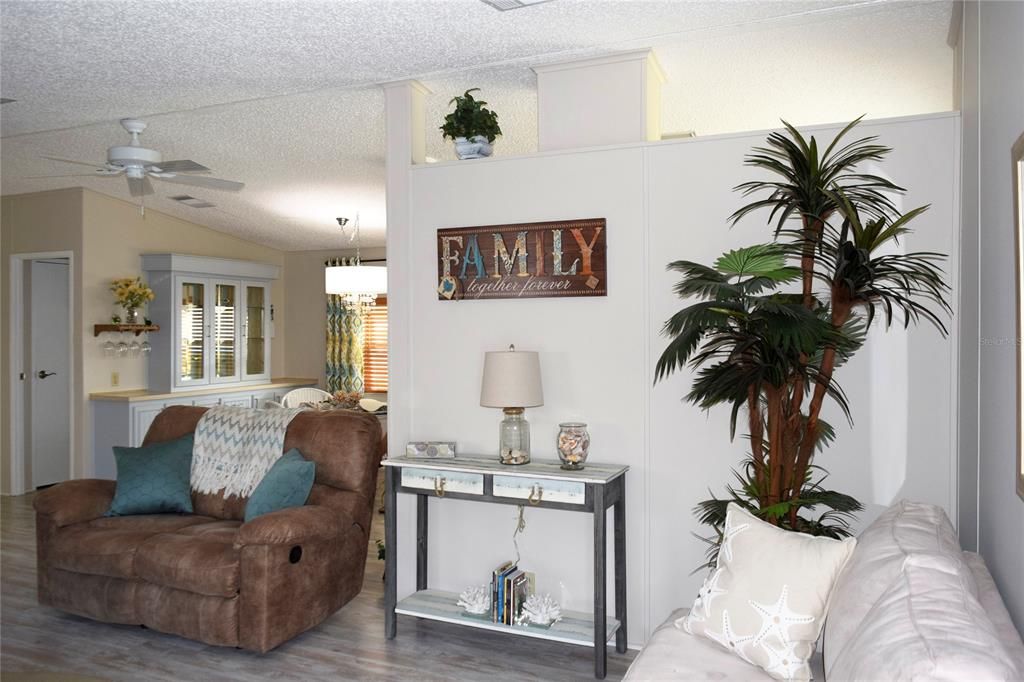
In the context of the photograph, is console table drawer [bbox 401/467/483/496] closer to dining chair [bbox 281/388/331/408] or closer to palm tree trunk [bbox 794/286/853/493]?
palm tree trunk [bbox 794/286/853/493]

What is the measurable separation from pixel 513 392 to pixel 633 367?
58 centimetres

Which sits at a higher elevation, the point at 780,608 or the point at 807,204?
the point at 807,204

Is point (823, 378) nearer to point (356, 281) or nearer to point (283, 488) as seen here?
point (283, 488)

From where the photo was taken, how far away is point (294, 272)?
28.1ft

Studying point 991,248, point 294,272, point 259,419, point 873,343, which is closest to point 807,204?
point 991,248

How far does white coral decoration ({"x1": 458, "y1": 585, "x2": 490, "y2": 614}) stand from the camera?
140 inches

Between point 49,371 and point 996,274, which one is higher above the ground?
point 996,274

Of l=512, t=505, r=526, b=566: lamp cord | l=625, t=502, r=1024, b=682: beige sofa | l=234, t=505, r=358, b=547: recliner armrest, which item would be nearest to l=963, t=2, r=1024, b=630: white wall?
l=625, t=502, r=1024, b=682: beige sofa

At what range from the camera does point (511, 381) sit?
3463 millimetres

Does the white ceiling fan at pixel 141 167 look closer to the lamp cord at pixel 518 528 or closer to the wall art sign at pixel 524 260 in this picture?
the wall art sign at pixel 524 260

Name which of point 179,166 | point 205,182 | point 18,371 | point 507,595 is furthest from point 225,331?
point 507,595

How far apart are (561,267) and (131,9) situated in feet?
6.94

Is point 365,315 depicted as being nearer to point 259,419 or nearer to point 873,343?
point 259,419

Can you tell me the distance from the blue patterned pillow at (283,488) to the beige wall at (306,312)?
14.7 feet
